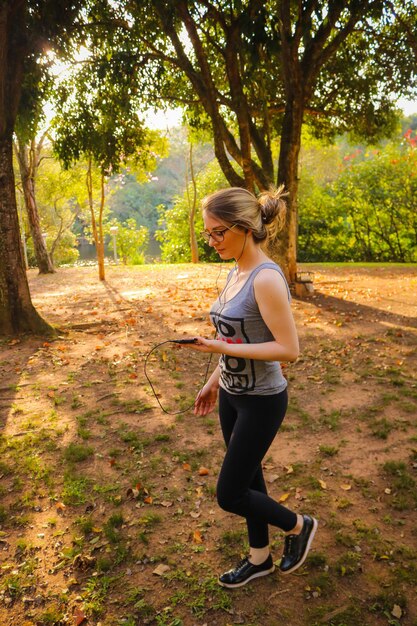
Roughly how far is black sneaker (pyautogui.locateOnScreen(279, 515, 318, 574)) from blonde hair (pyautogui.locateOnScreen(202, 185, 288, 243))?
1828 mm

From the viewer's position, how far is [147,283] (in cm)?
1669

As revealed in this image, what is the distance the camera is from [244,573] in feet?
10.4

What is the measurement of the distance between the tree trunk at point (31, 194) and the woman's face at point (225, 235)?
20.7 metres

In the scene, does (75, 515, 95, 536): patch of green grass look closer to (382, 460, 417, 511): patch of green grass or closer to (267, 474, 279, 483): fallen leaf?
(267, 474, 279, 483): fallen leaf

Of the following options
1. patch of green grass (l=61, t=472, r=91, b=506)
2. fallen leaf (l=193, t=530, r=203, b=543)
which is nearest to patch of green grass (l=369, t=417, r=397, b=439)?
fallen leaf (l=193, t=530, r=203, b=543)

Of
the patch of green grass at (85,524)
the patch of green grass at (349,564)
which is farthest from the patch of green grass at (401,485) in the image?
the patch of green grass at (85,524)

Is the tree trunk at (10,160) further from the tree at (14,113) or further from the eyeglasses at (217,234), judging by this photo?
the eyeglasses at (217,234)

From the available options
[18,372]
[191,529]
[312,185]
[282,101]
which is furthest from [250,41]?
[312,185]

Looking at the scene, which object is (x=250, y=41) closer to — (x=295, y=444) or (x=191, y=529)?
(x=295, y=444)

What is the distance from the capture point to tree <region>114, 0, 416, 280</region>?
390 inches

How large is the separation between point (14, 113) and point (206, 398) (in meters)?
7.36

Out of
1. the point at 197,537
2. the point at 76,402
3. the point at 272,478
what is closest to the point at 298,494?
the point at 272,478

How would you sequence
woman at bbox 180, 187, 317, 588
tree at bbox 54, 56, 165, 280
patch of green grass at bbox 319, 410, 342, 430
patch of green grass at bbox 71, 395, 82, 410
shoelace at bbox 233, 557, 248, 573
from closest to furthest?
1. woman at bbox 180, 187, 317, 588
2. shoelace at bbox 233, 557, 248, 573
3. patch of green grass at bbox 319, 410, 342, 430
4. patch of green grass at bbox 71, 395, 82, 410
5. tree at bbox 54, 56, 165, 280

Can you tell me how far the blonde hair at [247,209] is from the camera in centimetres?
253
